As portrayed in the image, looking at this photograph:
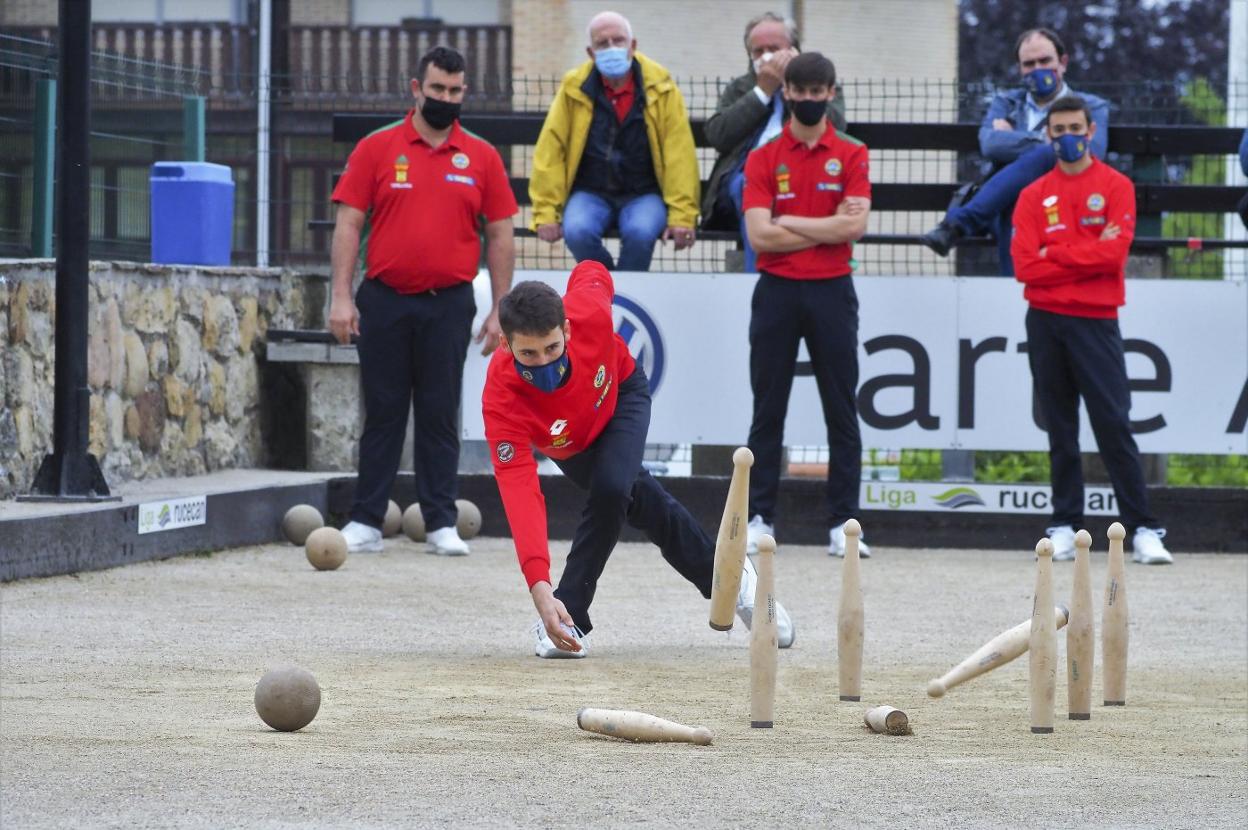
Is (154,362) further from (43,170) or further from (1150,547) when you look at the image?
(1150,547)

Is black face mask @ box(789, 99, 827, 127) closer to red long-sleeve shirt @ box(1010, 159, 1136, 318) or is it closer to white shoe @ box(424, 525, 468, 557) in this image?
red long-sleeve shirt @ box(1010, 159, 1136, 318)

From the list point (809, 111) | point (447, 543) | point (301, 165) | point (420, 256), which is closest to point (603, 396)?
point (420, 256)

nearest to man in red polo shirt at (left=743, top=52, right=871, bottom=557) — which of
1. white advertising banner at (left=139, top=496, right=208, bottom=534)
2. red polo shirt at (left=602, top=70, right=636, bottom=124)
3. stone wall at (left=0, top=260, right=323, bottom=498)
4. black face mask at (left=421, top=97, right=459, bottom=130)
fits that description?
red polo shirt at (left=602, top=70, right=636, bottom=124)

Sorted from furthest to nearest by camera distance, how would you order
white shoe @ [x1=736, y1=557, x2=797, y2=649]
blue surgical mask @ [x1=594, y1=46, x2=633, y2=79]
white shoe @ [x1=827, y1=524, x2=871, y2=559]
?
blue surgical mask @ [x1=594, y1=46, x2=633, y2=79] < white shoe @ [x1=827, y1=524, x2=871, y2=559] < white shoe @ [x1=736, y1=557, x2=797, y2=649]

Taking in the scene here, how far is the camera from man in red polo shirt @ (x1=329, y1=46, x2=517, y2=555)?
34.0 feet

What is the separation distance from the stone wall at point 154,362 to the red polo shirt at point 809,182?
11.9ft

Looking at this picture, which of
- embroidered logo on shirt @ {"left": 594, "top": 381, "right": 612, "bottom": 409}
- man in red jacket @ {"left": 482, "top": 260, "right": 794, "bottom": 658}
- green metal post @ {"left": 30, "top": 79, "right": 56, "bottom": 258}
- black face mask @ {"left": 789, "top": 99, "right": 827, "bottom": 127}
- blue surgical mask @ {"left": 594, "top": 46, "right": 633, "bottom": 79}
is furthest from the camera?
blue surgical mask @ {"left": 594, "top": 46, "right": 633, "bottom": 79}

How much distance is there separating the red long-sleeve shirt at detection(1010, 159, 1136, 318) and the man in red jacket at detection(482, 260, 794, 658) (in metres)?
3.57

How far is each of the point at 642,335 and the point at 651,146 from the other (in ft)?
4.12

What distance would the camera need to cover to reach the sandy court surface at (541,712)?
4.86 meters

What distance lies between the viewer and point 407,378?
1066cm

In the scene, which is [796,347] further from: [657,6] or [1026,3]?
[1026,3]

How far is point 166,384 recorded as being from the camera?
11758 millimetres

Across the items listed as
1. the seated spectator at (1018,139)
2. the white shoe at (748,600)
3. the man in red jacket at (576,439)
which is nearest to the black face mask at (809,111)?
the seated spectator at (1018,139)
